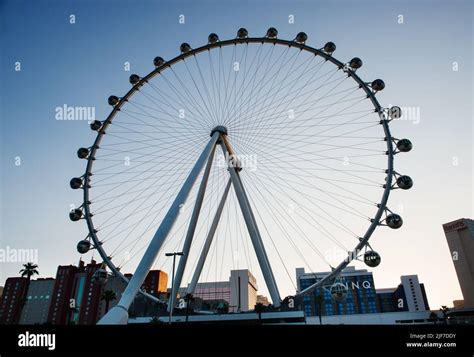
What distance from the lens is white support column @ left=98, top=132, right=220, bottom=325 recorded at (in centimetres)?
1495

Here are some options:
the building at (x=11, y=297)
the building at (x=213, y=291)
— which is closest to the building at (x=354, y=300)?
the building at (x=213, y=291)

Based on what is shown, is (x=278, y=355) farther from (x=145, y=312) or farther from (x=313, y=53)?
(x=145, y=312)

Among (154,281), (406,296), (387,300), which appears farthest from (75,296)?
(406,296)

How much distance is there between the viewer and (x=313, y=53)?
85.6 feet

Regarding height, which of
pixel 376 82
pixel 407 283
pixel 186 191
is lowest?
pixel 407 283

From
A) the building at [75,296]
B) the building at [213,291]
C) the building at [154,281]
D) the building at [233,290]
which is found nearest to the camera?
the building at [75,296]

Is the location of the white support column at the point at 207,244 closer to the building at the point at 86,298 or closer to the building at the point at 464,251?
the building at the point at 86,298

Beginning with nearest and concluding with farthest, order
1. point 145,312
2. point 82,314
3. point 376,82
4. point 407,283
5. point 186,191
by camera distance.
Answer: point 186,191, point 376,82, point 145,312, point 82,314, point 407,283

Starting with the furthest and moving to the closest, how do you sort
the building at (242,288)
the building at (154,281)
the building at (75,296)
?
the building at (242,288) → the building at (154,281) → the building at (75,296)

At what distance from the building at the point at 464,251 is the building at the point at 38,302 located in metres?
157

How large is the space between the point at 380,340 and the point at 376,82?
2158 cm

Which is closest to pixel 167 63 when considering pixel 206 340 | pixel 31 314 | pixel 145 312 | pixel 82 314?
pixel 206 340

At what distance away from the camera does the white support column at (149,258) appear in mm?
14945

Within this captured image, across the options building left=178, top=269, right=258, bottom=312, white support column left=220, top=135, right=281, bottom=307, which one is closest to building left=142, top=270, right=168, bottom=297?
building left=178, top=269, right=258, bottom=312
